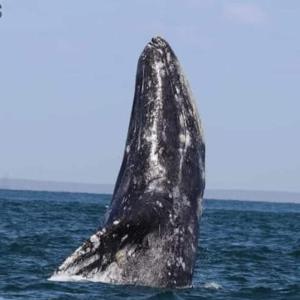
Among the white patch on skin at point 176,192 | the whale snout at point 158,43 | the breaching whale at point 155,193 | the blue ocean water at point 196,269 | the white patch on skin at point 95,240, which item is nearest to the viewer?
the white patch on skin at point 95,240

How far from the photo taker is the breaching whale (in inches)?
490

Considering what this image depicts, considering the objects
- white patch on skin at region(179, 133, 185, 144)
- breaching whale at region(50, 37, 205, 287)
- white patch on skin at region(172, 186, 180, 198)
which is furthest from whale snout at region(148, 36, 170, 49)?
white patch on skin at region(172, 186, 180, 198)

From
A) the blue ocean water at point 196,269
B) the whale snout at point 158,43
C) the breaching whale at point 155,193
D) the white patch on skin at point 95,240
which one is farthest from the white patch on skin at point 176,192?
the whale snout at point 158,43

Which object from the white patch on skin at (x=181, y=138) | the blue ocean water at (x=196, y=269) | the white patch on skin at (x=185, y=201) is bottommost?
the blue ocean water at (x=196, y=269)

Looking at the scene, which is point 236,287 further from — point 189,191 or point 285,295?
point 189,191

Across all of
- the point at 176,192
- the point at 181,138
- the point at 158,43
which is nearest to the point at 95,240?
the point at 176,192

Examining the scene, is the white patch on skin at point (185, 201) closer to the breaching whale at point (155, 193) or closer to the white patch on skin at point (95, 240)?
the breaching whale at point (155, 193)

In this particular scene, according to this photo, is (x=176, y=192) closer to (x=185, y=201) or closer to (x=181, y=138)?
(x=185, y=201)

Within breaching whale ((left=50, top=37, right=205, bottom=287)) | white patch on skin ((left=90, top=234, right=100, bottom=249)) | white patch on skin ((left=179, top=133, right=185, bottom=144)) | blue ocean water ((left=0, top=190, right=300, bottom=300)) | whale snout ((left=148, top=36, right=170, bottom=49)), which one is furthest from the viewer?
whale snout ((left=148, top=36, right=170, bottom=49))

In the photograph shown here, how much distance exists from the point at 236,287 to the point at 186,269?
3523 mm

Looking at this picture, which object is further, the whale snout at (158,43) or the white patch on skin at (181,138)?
the whale snout at (158,43)

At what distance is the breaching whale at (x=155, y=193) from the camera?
12445mm

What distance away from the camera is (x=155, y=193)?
1330cm

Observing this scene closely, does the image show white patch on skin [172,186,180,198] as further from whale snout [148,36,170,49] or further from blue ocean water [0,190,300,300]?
whale snout [148,36,170,49]
